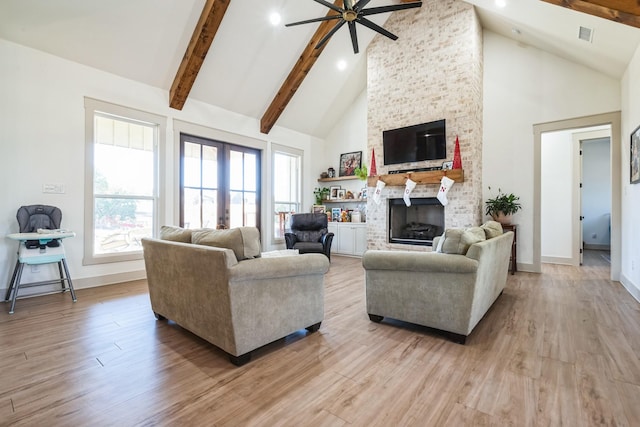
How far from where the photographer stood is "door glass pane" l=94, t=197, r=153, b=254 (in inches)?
169

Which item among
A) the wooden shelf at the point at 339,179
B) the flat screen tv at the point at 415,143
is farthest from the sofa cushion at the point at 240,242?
the wooden shelf at the point at 339,179

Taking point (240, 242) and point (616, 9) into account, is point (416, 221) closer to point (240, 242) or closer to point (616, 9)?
point (616, 9)

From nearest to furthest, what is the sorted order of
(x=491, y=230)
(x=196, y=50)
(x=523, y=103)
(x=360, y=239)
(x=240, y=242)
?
(x=240, y=242) → (x=491, y=230) → (x=196, y=50) → (x=523, y=103) → (x=360, y=239)

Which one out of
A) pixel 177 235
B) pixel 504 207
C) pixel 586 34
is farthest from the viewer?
pixel 504 207

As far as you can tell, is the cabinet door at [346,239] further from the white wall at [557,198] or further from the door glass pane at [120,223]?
the door glass pane at [120,223]

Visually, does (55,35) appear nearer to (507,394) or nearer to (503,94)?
(507,394)

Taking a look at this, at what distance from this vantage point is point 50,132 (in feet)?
12.3

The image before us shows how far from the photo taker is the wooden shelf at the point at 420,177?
512 centimetres

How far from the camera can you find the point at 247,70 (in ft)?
17.3

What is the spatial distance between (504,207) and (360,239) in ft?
9.12

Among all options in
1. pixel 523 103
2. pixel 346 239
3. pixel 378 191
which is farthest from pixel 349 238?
pixel 523 103

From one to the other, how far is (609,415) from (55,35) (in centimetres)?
607

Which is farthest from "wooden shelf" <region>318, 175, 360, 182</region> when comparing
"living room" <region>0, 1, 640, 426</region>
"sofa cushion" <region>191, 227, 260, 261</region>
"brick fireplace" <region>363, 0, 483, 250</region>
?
"sofa cushion" <region>191, 227, 260, 261</region>

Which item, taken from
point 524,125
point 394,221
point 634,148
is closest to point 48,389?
point 394,221
